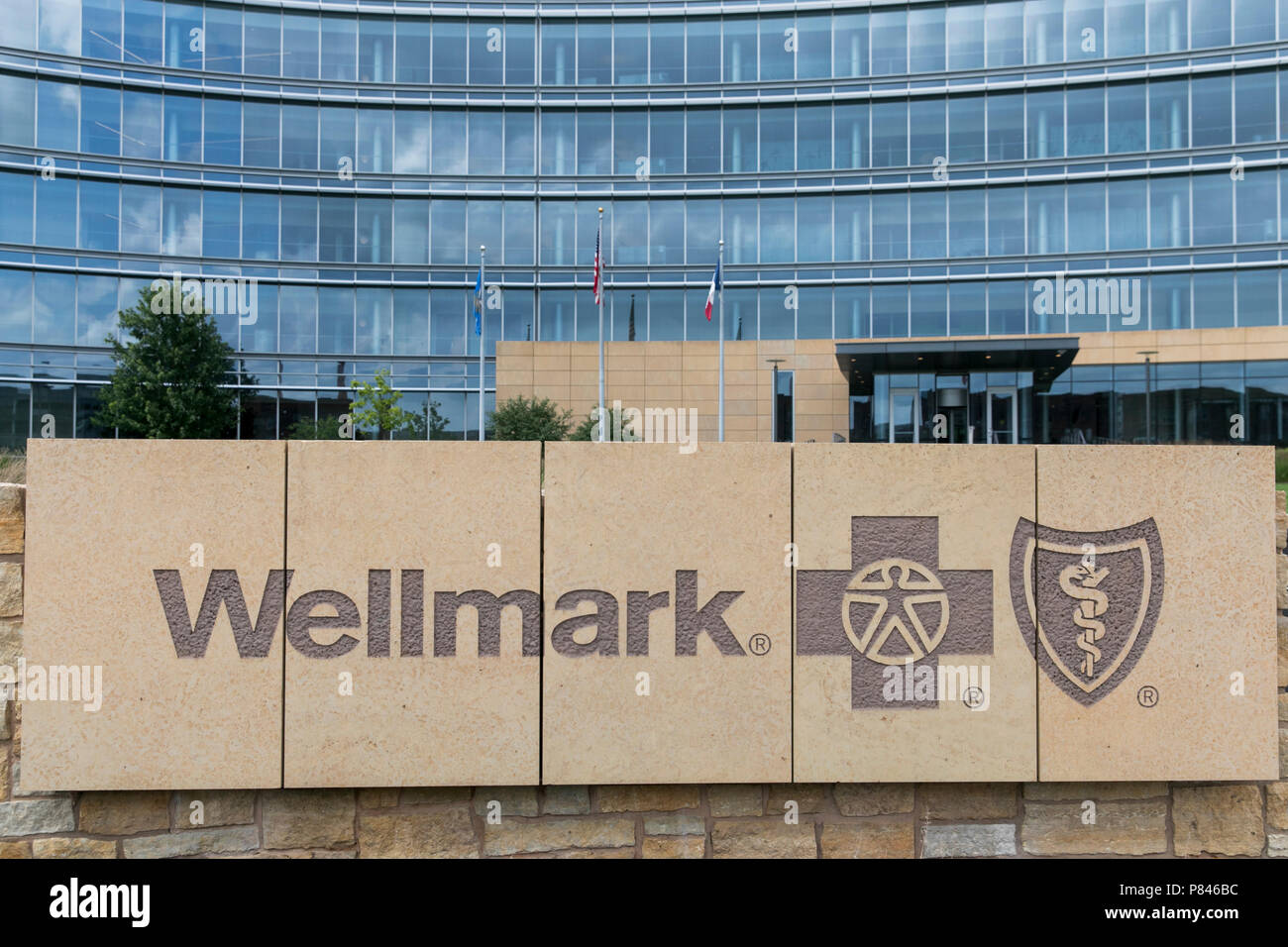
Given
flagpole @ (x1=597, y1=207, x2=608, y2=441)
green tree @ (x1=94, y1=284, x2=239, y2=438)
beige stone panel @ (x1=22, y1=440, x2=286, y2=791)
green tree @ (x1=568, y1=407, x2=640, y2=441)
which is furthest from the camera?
green tree @ (x1=568, y1=407, x2=640, y2=441)

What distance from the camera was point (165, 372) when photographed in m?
32.8

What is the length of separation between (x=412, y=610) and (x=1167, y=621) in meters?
3.86

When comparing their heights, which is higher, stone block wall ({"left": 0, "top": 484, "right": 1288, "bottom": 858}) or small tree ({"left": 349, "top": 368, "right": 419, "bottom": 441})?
small tree ({"left": 349, "top": 368, "right": 419, "bottom": 441})

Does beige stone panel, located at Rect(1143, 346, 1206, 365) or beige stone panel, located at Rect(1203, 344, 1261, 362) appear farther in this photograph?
beige stone panel, located at Rect(1143, 346, 1206, 365)

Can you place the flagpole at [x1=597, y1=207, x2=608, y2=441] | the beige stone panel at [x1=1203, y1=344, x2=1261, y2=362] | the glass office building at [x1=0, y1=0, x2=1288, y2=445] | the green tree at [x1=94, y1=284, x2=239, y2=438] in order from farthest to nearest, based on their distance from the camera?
1. the glass office building at [x1=0, y1=0, x2=1288, y2=445]
2. the beige stone panel at [x1=1203, y1=344, x2=1261, y2=362]
3. the green tree at [x1=94, y1=284, x2=239, y2=438]
4. the flagpole at [x1=597, y1=207, x2=608, y2=441]

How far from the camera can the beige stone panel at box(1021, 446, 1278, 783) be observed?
421 centimetres

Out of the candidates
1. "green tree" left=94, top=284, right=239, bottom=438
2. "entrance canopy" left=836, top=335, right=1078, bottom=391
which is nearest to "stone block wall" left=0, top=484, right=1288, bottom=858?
"entrance canopy" left=836, top=335, right=1078, bottom=391

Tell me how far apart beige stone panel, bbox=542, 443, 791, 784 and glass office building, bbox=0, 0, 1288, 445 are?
3099 cm

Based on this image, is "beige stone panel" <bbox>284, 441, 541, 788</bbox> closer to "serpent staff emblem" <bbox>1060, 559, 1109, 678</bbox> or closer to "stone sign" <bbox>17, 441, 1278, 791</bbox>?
"stone sign" <bbox>17, 441, 1278, 791</bbox>

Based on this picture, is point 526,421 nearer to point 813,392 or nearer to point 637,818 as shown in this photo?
point 813,392

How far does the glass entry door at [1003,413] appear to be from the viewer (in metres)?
35.1

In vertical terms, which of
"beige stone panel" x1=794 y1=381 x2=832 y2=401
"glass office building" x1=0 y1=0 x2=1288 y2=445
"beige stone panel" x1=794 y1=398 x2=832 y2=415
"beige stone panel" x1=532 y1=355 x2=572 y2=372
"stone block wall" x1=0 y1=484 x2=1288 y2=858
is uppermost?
"glass office building" x1=0 y1=0 x2=1288 y2=445

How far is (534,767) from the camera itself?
13.7 feet

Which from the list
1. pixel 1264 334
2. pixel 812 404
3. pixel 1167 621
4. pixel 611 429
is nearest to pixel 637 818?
pixel 1167 621
